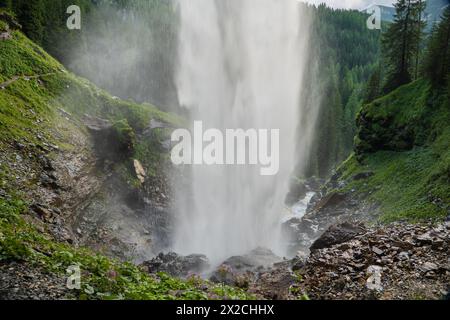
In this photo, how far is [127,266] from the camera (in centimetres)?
1114

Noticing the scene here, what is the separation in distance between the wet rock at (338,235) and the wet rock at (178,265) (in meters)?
7.57

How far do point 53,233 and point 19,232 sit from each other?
321 cm

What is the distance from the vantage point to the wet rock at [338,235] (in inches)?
590

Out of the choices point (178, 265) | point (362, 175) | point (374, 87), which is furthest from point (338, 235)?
point (374, 87)

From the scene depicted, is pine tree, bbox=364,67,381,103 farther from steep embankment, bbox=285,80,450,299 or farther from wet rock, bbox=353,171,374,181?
wet rock, bbox=353,171,374,181

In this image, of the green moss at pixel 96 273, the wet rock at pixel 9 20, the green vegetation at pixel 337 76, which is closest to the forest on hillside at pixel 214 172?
the green moss at pixel 96 273

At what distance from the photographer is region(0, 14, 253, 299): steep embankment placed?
8.90 meters

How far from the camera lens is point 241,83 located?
43438 millimetres

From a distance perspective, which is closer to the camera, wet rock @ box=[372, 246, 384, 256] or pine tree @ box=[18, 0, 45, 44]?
wet rock @ box=[372, 246, 384, 256]

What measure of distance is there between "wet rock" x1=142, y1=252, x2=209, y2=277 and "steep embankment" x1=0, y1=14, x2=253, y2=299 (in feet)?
11.7

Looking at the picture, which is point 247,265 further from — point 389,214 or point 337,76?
point 337,76

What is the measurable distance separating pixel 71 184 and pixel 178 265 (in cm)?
930

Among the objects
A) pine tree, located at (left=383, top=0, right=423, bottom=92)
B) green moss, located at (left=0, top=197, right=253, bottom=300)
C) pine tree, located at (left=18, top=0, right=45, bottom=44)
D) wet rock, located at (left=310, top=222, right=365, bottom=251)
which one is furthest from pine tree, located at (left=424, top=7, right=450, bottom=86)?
pine tree, located at (left=18, top=0, right=45, bottom=44)

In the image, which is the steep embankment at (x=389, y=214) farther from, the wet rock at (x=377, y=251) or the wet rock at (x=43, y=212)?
the wet rock at (x=43, y=212)
